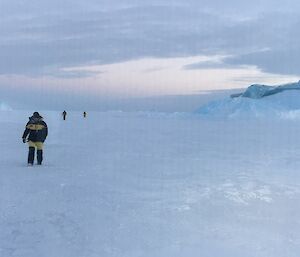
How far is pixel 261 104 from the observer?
8194 cm

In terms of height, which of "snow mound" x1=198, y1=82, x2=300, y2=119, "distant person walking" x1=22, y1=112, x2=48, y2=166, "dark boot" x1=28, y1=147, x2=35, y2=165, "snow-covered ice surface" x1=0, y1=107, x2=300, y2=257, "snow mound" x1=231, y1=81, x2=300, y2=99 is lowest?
"snow-covered ice surface" x1=0, y1=107, x2=300, y2=257

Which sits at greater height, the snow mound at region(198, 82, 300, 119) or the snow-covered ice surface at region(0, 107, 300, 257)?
the snow mound at region(198, 82, 300, 119)

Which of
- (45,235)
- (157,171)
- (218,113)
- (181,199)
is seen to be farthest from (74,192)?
(218,113)

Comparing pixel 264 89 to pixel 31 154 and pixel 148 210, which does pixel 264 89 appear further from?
pixel 148 210

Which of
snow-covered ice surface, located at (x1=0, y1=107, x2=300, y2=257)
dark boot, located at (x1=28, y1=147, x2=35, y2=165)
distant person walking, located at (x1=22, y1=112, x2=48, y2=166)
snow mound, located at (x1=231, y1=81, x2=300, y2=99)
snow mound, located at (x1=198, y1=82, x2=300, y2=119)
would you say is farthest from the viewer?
snow mound, located at (x1=231, y1=81, x2=300, y2=99)

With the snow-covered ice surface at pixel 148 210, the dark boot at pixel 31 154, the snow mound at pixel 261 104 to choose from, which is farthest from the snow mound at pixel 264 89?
the dark boot at pixel 31 154

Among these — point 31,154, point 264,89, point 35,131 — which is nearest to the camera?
point 35,131

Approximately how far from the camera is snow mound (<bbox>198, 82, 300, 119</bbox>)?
3108 inches

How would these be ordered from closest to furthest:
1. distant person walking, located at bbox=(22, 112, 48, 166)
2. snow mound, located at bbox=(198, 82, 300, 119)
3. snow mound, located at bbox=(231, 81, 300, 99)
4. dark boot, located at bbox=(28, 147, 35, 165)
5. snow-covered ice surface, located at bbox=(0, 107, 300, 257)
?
snow-covered ice surface, located at bbox=(0, 107, 300, 257) < distant person walking, located at bbox=(22, 112, 48, 166) < dark boot, located at bbox=(28, 147, 35, 165) < snow mound, located at bbox=(198, 82, 300, 119) < snow mound, located at bbox=(231, 81, 300, 99)

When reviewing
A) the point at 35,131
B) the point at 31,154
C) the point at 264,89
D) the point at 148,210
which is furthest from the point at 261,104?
the point at 148,210

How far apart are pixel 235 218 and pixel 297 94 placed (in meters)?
94.3

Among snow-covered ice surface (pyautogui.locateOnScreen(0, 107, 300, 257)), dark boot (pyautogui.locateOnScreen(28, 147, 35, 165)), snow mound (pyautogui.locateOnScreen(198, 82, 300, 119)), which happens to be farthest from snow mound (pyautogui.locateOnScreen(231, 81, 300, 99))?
dark boot (pyautogui.locateOnScreen(28, 147, 35, 165))

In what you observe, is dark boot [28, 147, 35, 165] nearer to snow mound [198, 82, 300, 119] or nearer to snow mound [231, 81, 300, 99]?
snow mound [198, 82, 300, 119]

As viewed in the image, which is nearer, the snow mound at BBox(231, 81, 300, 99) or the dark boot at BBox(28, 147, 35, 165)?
the dark boot at BBox(28, 147, 35, 165)
